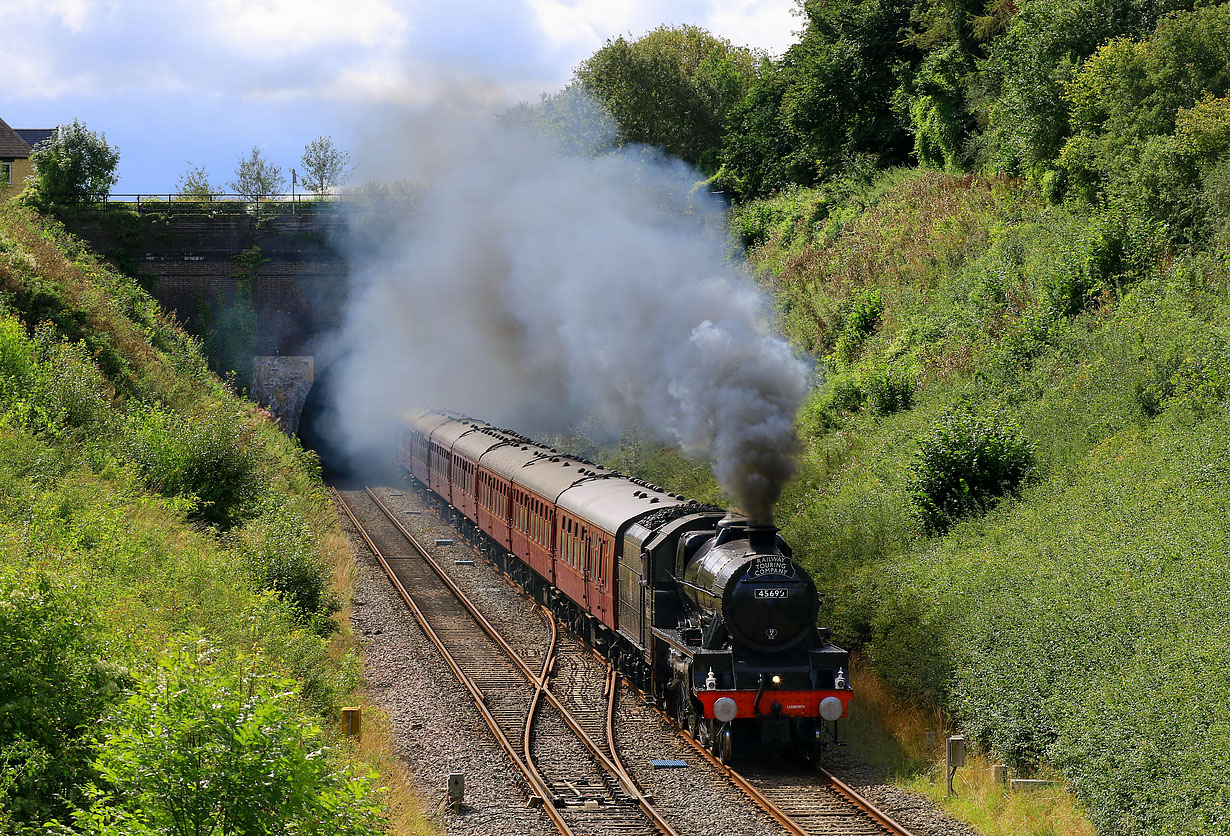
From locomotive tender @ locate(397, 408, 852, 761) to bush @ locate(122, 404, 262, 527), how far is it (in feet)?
19.1

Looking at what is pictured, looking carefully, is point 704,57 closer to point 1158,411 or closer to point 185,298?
point 185,298

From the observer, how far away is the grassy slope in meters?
10.6

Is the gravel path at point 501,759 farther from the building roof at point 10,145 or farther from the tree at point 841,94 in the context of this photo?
the building roof at point 10,145

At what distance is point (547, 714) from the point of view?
1493cm

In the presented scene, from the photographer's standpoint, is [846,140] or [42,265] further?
[846,140]

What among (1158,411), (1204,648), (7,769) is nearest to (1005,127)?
(1158,411)

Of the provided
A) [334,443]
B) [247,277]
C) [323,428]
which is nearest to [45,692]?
[247,277]

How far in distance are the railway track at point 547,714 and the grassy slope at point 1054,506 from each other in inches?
158

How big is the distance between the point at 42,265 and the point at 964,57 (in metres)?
26.8

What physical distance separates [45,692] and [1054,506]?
13190 mm

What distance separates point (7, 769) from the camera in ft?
22.6

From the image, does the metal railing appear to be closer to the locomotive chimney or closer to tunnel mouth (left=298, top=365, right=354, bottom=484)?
tunnel mouth (left=298, top=365, right=354, bottom=484)

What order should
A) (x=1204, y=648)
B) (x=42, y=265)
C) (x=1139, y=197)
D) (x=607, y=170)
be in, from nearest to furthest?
(x=1204, y=648) < (x=1139, y=197) < (x=42, y=265) < (x=607, y=170)

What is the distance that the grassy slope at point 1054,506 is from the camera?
10570mm
